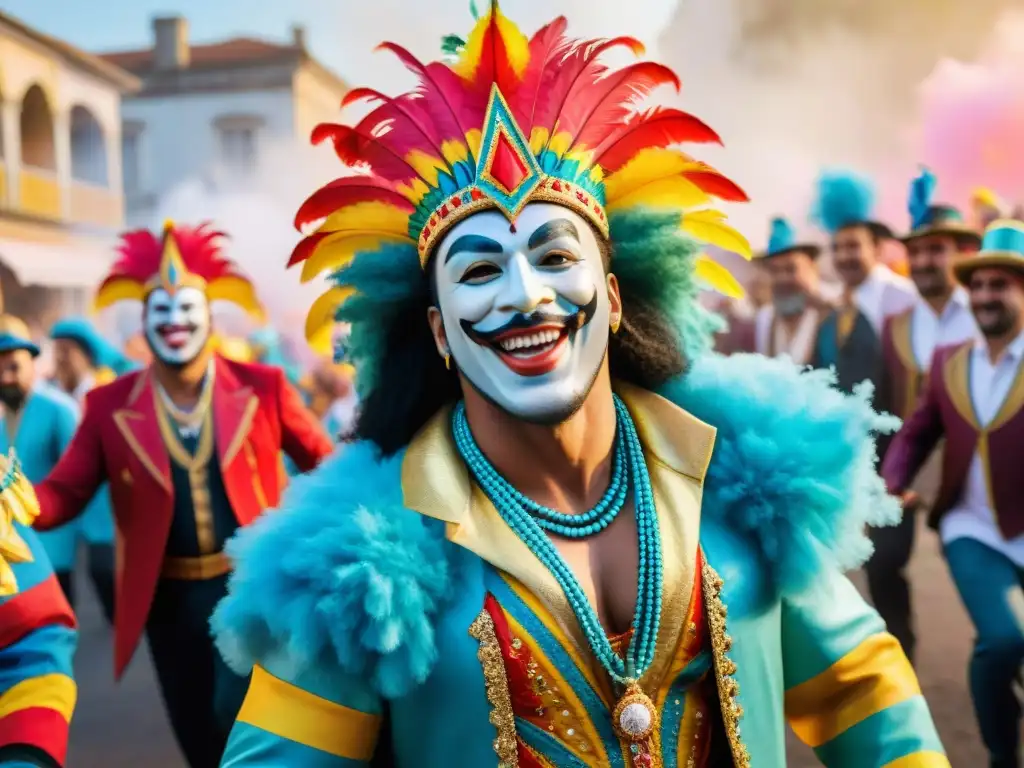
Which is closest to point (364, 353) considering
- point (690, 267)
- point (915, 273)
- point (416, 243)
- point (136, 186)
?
point (416, 243)

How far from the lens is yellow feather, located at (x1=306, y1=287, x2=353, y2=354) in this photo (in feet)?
7.71

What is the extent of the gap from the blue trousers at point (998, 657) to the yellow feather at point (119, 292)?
332 centimetres

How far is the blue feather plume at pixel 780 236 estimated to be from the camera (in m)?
7.37

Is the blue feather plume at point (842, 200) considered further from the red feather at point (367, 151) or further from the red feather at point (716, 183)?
the red feather at point (367, 151)

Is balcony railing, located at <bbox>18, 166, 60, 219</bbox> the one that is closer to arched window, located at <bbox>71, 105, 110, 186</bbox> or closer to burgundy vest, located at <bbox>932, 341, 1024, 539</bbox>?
arched window, located at <bbox>71, 105, 110, 186</bbox>

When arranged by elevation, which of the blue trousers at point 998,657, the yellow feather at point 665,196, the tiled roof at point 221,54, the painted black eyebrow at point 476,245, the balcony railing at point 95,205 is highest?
the tiled roof at point 221,54

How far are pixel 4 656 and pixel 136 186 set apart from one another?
15966 millimetres

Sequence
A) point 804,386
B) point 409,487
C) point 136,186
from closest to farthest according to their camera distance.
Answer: point 409,487 < point 804,386 < point 136,186

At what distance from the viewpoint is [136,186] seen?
17.4 m

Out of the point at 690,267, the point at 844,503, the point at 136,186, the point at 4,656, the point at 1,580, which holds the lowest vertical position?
the point at 4,656

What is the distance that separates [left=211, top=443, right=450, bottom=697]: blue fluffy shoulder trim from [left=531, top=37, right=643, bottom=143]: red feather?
0.72 m

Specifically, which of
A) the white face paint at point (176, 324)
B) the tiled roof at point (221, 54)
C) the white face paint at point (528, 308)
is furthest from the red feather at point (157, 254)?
the tiled roof at point (221, 54)

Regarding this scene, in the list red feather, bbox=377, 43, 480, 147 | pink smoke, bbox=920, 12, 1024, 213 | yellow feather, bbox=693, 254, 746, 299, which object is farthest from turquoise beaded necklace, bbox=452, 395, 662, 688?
pink smoke, bbox=920, 12, 1024, 213

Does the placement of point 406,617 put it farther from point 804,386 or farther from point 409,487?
point 804,386
